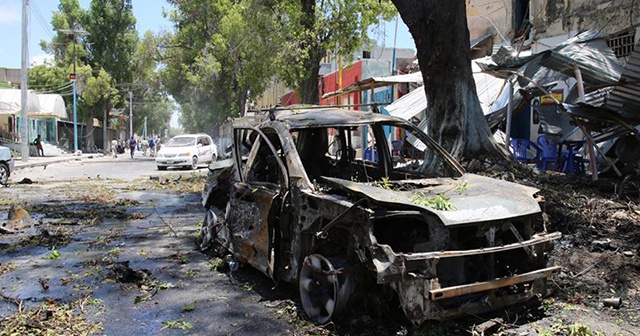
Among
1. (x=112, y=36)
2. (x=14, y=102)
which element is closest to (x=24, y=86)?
(x=14, y=102)

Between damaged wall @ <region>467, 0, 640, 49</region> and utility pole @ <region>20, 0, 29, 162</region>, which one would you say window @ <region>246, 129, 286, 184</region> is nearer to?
damaged wall @ <region>467, 0, 640, 49</region>

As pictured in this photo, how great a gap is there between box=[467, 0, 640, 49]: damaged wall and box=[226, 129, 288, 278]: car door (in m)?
7.16

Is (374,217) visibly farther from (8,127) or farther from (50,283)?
(8,127)

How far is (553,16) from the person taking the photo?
1560 centimetres

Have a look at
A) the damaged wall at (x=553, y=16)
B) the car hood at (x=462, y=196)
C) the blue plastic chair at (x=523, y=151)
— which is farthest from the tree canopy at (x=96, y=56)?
the car hood at (x=462, y=196)

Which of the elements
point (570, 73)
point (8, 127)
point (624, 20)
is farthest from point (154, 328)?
point (8, 127)

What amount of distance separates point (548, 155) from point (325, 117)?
25.9 ft

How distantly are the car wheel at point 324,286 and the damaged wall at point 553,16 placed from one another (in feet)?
27.6

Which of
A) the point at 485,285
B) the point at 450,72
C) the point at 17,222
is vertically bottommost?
the point at 17,222

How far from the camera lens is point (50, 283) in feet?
18.6

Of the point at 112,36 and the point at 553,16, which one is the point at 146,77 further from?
the point at 553,16

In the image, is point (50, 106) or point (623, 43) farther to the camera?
point (50, 106)

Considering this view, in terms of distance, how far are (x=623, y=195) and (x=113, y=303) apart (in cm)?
697

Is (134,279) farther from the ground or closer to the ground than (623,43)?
closer to the ground
